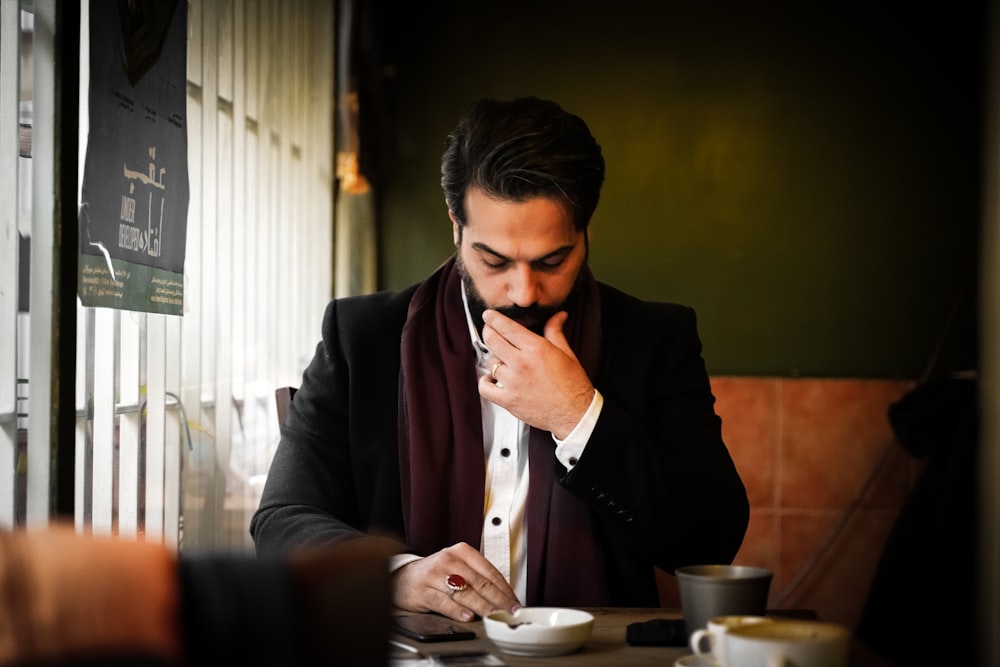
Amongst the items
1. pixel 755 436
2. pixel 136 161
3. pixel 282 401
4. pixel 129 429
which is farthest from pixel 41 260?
pixel 755 436

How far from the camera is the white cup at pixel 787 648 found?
0.87 m

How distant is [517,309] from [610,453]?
311 mm

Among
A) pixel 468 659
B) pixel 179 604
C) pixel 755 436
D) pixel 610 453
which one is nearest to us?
pixel 179 604

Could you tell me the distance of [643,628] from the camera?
120cm

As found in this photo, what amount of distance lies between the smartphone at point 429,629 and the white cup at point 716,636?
11.6 inches

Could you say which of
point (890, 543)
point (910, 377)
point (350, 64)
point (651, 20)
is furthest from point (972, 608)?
point (350, 64)

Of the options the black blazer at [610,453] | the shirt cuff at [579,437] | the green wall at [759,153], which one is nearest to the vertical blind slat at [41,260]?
the black blazer at [610,453]

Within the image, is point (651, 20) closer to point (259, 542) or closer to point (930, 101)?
point (930, 101)

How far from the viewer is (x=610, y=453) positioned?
5.11 ft

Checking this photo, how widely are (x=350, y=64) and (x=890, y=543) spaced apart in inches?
95.7

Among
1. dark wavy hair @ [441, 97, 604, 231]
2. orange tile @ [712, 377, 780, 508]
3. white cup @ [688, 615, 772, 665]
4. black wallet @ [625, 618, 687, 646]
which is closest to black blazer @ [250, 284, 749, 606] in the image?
dark wavy hair @ [441, 97, 604, 231]

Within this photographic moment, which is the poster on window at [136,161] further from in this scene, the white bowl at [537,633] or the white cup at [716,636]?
the white cup at [716,636]

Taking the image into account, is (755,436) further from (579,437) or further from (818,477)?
(579,437)

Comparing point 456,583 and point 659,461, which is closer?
point 456,583
